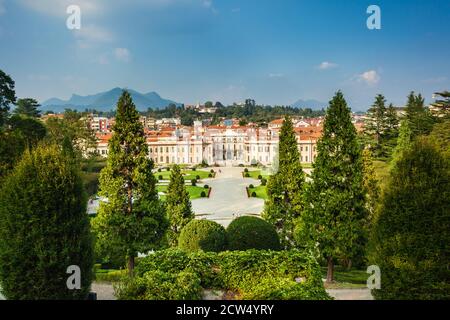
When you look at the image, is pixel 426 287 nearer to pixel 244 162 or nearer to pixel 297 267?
pixel 297 267

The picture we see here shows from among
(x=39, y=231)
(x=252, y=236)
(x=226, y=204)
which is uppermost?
(x=39, y=231)

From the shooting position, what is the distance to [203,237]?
11.9m

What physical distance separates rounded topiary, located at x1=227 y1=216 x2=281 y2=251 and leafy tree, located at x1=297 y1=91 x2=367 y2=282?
124 cm

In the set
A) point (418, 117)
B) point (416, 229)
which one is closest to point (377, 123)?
point (418, 117)

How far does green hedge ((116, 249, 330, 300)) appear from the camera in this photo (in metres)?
6.82

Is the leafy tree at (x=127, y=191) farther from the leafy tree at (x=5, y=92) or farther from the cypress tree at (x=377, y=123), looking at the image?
the cypress tree at (x=377, y=123)

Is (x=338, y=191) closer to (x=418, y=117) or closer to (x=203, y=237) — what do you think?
(x=203, y=237)

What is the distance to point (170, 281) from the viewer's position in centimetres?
720

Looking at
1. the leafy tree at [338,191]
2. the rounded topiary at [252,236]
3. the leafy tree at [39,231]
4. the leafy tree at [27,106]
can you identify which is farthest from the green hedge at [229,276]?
the leafy tree at [27,106]

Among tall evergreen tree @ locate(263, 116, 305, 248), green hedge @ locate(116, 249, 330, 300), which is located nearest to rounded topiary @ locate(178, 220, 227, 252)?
green hedge @ locate(116, 249, 330, 300)

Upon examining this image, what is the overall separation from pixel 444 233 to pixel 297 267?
317cm

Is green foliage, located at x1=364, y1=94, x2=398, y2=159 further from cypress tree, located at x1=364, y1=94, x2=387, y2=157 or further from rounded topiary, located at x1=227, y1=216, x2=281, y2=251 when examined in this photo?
rounded topiary, located at x1=227, y1=216, x2=281, y2=251

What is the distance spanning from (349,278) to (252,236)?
3946 mm

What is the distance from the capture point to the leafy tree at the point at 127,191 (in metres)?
11.5
